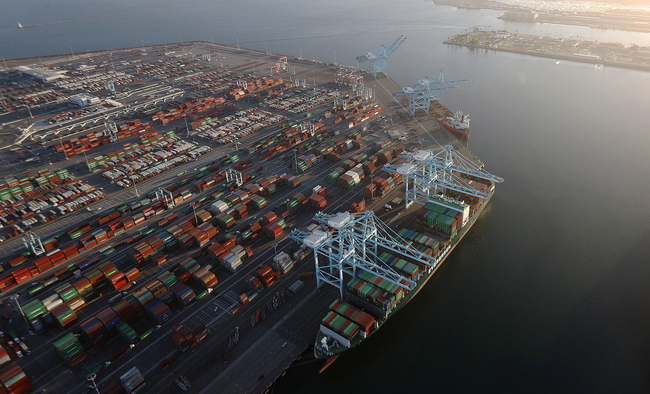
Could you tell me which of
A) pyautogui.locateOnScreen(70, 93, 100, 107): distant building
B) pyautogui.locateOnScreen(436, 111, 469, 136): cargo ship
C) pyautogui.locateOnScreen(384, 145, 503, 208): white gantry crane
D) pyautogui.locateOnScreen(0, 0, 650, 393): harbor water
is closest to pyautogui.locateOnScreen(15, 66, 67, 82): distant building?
pyautogui.locateOnScreen(70, 93, 100, 107): distant building

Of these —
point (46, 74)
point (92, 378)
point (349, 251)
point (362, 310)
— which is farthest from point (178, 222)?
point (46, 74)

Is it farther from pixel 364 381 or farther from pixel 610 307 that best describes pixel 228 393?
pixel 610 307

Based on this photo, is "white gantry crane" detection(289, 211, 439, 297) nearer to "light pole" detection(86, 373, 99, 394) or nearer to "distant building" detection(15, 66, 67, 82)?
"light pole" detection(86, 373, 99, 394)

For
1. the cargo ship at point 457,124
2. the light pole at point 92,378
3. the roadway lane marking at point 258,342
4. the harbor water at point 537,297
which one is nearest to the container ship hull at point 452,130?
the cargo ship at point 457,124

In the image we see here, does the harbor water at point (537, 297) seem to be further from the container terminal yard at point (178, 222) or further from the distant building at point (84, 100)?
the distant building at point (84, 100)

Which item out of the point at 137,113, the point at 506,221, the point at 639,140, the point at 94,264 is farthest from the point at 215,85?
the point at 639,140
